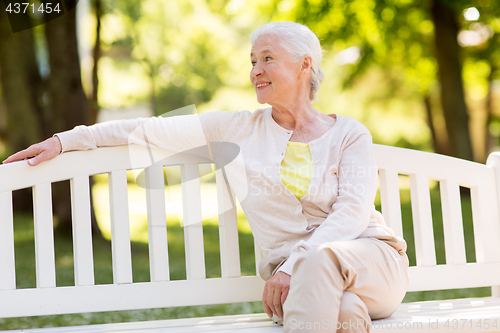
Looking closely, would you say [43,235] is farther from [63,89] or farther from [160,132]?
[63,89]

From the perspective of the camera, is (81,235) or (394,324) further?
(81,235)

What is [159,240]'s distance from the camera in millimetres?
2453

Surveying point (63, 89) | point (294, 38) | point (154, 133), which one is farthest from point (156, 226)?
point (63, 89)

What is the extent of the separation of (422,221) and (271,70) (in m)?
1.14

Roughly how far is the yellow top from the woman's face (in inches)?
9.3

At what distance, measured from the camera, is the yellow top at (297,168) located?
7.61 feet

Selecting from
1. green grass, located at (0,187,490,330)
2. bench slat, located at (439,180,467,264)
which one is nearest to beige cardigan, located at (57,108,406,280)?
bench slat, located at (439,180,467,264)

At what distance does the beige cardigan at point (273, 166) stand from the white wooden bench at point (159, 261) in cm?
10

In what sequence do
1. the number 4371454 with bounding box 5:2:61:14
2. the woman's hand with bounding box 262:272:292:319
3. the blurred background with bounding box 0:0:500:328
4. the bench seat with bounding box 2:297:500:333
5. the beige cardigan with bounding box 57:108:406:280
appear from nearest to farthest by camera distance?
the woman's hand with bounding box 262:272:292:319
the bench seat with bounding box 2:297:500:333
the beige cardigan with bounding box 57:108:406:280
the number 4371454 with bounding box 5:2:61:14
the blurred background with bounding box 0:0:500:328

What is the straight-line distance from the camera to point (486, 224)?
9.40ft

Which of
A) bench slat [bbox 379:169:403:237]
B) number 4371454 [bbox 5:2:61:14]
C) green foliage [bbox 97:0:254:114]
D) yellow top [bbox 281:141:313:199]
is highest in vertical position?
green foliage [bbox 97:0:254:114]

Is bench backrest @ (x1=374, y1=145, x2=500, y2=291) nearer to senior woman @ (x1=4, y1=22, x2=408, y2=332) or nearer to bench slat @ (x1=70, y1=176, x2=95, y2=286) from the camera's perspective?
senior woman @ (x1=4, y1=22, x2=408, y2=332)

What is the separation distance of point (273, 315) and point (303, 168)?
0.64m

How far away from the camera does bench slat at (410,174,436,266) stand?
2768mm
